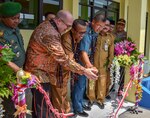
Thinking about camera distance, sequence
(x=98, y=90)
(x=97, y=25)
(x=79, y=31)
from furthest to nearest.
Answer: (x=98, y=90) < (x=97, y=25) < (x=79, y=31)

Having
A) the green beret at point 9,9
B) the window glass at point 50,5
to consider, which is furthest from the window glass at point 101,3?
the green beret at point 9,9

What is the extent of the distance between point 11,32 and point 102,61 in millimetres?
2251

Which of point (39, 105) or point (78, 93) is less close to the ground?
point (39, 105)

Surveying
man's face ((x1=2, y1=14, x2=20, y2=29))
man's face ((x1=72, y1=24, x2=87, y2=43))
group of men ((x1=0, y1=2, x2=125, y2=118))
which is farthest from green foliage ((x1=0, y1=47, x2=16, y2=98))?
man's face ((x1=72, y1=24, x2=87, y2=43))

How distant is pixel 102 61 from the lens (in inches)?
190

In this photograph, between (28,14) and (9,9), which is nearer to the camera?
(9,9)

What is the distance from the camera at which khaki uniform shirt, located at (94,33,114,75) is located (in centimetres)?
476

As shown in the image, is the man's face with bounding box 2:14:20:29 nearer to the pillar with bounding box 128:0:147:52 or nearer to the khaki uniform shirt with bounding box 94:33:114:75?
the khaki uniform shirt with bounding box 94:33:114:75

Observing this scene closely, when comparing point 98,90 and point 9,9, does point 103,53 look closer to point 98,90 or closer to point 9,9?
point 98,90

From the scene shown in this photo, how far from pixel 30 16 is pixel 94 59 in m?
1.50

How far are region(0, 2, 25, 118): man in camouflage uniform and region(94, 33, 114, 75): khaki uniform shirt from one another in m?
1.99

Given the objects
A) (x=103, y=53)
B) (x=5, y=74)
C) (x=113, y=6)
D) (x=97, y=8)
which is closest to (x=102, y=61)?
(x=103, y=53)

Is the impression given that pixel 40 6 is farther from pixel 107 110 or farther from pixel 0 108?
pixel 0 108

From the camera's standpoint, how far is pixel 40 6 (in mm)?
5312
